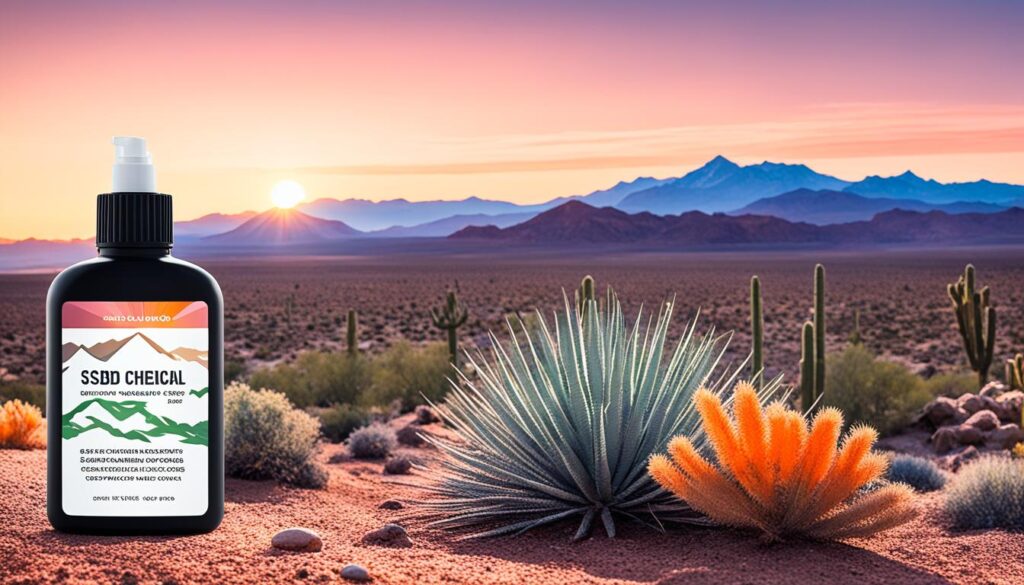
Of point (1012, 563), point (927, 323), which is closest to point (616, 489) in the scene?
point (1012, 563)

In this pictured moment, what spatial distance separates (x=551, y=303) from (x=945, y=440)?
50488mm

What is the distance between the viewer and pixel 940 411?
68.2 feet

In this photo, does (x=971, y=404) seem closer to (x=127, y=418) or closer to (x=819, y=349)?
(x=819, y=349)

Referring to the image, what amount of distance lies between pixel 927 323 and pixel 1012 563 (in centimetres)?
5049

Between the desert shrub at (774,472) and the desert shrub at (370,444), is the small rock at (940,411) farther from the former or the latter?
the desert shrub at (774,472)

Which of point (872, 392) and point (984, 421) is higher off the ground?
point (984, 421)

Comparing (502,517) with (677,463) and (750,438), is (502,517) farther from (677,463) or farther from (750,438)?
(750,438)

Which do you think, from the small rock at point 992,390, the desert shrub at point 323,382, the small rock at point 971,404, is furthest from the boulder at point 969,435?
the desert shrub at point 323,382

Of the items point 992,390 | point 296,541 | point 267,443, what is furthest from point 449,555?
point 992,390

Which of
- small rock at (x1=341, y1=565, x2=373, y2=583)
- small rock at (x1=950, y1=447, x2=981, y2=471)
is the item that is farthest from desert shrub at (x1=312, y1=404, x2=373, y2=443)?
small rock at (x1=341, y1=565, x2=373, y2=583)

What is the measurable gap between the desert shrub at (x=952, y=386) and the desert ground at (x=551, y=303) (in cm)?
538

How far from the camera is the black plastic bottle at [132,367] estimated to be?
4.62m

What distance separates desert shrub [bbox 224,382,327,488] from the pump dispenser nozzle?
19.9 feet

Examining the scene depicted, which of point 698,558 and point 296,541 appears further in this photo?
point 698,558
